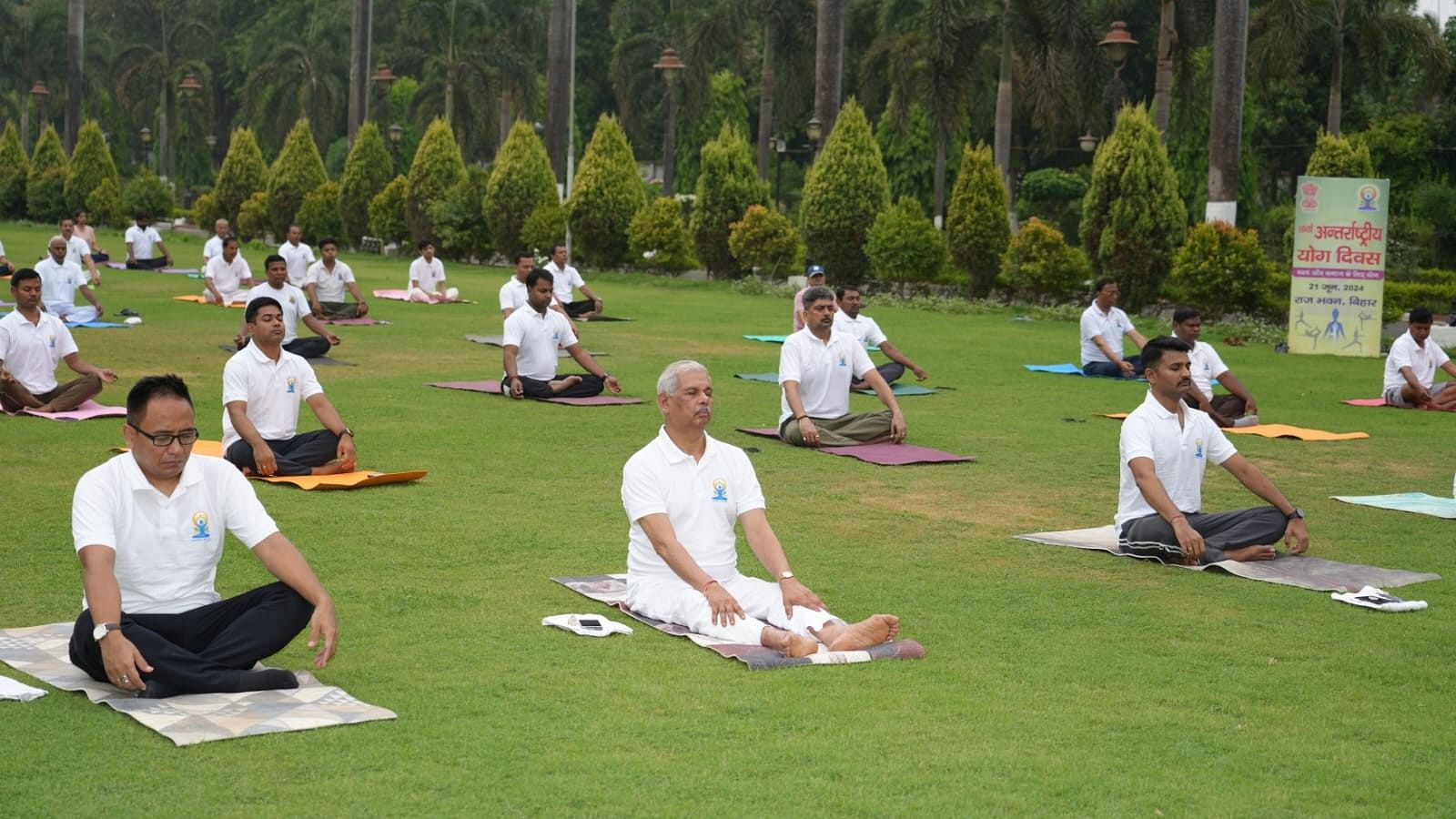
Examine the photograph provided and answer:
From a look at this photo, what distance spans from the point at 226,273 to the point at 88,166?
2905cm

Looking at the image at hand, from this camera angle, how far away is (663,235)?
36.3 meters

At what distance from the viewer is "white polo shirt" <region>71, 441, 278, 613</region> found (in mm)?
A: 6023

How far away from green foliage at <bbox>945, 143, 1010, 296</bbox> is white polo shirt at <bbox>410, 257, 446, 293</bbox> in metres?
8.92

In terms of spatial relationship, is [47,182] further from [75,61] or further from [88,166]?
[75,61]

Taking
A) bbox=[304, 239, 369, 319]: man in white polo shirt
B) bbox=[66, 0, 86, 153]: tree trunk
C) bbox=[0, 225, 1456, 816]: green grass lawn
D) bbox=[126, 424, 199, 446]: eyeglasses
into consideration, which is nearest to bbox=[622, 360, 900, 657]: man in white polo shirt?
bbox=[0, 225, 1456, 816]: green grass lawn

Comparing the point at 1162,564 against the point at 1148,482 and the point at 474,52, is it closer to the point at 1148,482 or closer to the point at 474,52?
the point at 1148,482

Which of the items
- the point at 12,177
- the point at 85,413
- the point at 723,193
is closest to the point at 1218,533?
the point at 85,413

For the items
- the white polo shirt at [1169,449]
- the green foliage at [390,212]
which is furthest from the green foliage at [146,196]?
the white polo shirt at [1169,449]

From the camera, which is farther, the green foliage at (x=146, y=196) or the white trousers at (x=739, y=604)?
the green foliage at (x=146, y=196)

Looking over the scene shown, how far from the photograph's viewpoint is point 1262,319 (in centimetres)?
2614

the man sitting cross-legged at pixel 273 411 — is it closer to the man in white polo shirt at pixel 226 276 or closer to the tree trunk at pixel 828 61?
the man in white polo shirt at pixel 226 276

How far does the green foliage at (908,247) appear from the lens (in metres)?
31.4

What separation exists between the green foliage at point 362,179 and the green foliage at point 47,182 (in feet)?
47.6

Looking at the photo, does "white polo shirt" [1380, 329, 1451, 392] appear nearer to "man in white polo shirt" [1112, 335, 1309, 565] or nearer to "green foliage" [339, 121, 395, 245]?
"man in white polo shirt" [1112, 335, 1309, 565]
